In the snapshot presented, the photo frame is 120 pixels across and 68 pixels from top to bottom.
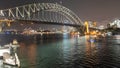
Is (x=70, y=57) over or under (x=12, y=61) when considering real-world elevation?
under

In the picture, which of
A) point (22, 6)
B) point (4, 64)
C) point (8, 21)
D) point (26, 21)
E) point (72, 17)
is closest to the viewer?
point (4, 64)

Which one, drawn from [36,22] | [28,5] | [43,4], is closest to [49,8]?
[43,4]

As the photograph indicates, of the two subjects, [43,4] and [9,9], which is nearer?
[9,9]

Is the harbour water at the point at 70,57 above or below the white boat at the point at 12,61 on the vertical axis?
below

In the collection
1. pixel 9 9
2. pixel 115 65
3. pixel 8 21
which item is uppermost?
pixel 9 9

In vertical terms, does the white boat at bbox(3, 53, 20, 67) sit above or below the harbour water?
above

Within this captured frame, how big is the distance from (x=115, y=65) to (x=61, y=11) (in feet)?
473

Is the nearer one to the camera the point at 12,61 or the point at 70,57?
the point at 12,61

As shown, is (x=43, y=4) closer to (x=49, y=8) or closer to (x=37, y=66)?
(x=49, y=8)

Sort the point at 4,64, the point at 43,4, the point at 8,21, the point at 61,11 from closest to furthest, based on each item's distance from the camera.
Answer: the point at 4,64, the point at 8,21, the point at 43,4, the point at 61,11

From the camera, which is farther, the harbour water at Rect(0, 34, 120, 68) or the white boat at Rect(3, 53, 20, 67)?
the harbour water at Rect(0, 34, 120, 68)

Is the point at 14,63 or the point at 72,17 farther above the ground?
the point at 72,17

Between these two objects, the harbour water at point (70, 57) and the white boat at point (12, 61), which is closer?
the white boat at point (12, 61)

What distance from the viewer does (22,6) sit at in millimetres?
148500
